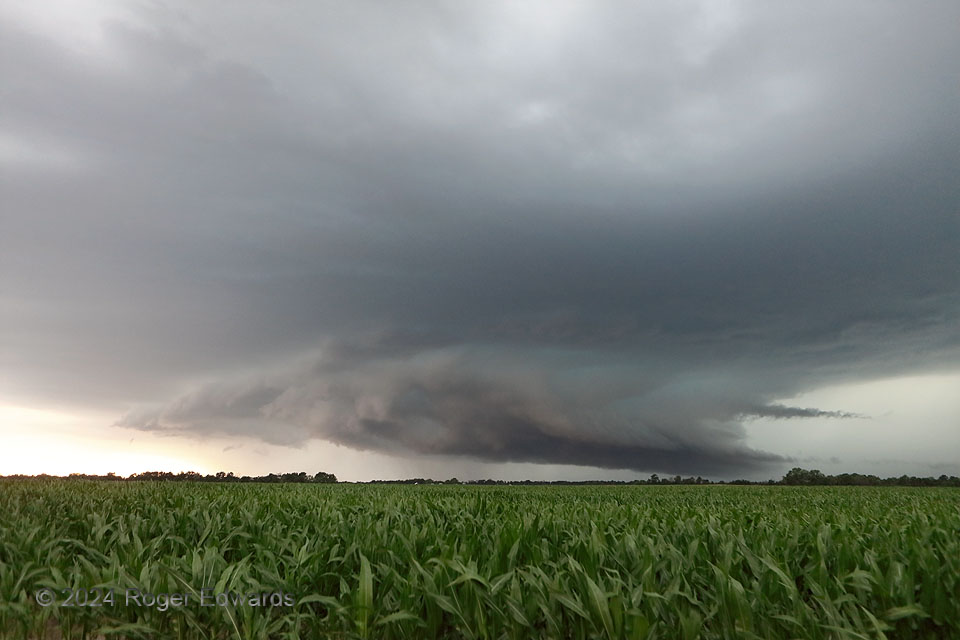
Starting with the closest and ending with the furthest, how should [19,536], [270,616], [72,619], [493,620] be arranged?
[493,620], [270,616], [72,619], [19,536]

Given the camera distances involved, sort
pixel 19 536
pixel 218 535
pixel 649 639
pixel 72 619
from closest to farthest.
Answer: pixel 649 639 < pixel 72 619 < pixel 19 536 < pixel 218 535

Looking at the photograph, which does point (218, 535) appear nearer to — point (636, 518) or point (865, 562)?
point (636, 518)

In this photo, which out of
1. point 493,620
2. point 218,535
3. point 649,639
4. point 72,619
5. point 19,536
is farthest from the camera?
point 218,535

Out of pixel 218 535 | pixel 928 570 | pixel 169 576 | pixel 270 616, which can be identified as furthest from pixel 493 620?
pixel 218 535

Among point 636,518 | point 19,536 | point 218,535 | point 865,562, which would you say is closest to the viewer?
point 865,562

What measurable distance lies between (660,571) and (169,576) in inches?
154

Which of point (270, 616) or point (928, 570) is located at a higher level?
point (928, 570)

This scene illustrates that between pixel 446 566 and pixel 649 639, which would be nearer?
pixel 649 639

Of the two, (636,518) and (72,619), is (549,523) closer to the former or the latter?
(636,518)

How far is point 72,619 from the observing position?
464cm

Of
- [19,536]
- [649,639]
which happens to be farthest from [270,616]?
[19,536]

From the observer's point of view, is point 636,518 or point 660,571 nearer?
point 660,571

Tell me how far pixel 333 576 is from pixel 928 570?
4705mm

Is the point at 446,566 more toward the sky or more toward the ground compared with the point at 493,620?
more toward the sky
